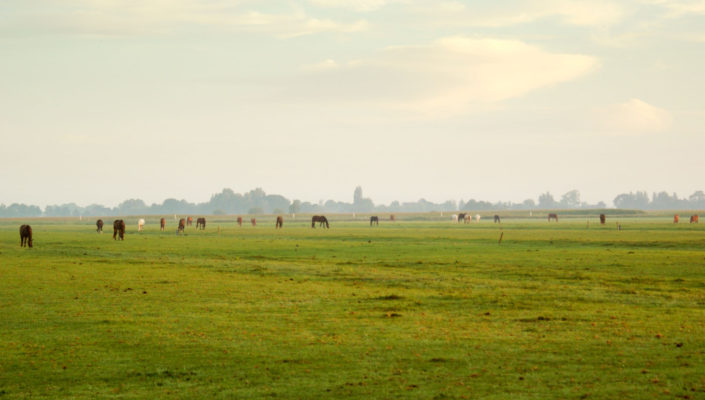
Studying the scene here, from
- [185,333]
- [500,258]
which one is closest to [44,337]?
[185,333]

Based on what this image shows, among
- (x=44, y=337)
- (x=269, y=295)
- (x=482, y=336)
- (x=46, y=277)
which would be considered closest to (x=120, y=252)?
(x=46, y=277)

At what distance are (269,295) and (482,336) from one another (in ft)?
32.0

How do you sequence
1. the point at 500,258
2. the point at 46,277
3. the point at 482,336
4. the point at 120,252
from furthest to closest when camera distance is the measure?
the point at 120,252 < the point at 500,258 < the point at 46,277 < the point at 482,336

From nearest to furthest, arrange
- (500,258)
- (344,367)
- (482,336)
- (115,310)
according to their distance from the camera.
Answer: (344,367) < (482,336) < (115,310) < (500,258)

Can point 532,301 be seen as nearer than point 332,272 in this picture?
Yes

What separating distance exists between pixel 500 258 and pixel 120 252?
2615 centimetres

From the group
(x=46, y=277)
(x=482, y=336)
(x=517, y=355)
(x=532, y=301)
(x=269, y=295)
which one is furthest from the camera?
(x=46, y=277)

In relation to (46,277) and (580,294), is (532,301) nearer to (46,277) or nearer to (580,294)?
(580,294)

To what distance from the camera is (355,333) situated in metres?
16.9

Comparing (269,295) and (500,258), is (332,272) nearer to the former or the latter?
(269,295)

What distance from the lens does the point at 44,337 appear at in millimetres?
16516

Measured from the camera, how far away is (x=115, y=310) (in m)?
20.7

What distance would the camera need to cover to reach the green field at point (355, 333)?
476 inches

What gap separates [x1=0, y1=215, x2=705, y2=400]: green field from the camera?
39.7ft
